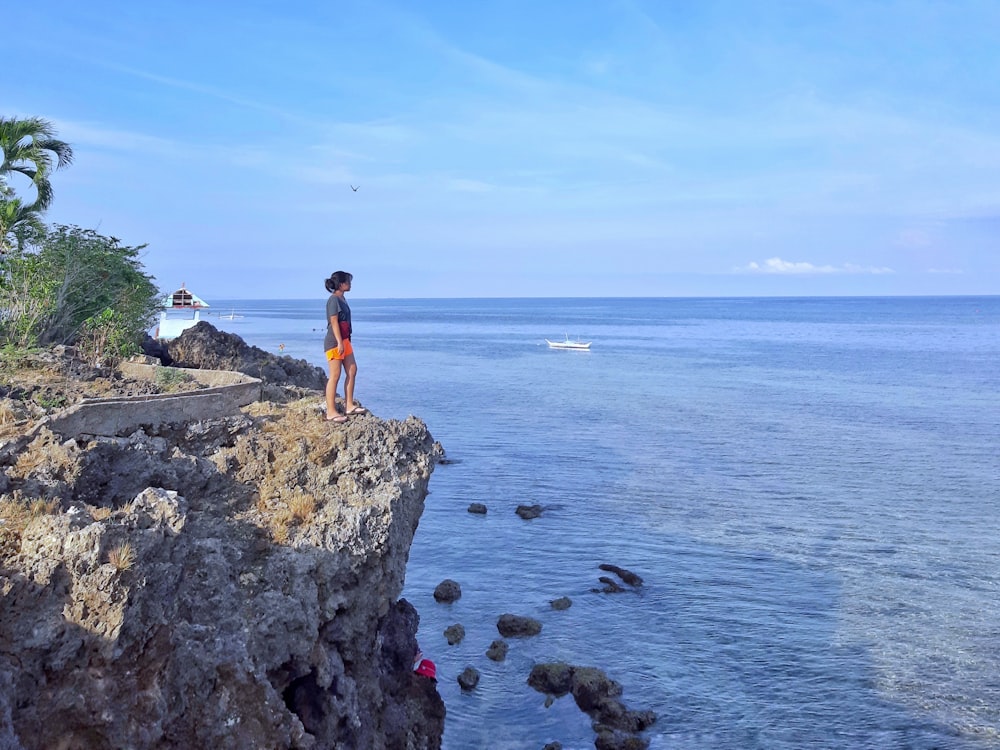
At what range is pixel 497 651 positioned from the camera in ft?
59.2

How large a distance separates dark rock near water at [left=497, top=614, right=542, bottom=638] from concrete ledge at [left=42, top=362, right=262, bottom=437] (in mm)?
8202

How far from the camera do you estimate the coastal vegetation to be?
1906 cm

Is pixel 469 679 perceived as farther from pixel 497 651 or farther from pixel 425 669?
pixel 425 669

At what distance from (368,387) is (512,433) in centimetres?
1650

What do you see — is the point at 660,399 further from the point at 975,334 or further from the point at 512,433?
the point at 975,334

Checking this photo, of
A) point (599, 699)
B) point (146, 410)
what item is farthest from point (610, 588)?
point (146, 410)

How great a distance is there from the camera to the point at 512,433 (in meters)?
41.9

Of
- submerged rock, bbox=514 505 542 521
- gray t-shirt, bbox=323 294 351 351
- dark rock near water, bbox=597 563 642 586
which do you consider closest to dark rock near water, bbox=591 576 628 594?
dark rock near water, bbox=597 563 642 586

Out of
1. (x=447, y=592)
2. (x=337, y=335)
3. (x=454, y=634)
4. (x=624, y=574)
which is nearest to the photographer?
(x=337, y=335)

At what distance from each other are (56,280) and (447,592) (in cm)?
1215

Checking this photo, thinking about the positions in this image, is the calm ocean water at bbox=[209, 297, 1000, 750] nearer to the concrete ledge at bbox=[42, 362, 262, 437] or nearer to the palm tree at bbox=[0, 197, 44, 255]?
the concrete ledge at bbox=[42, 362, 262, 437]

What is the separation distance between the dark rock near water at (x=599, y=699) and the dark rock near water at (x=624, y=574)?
5.14 m

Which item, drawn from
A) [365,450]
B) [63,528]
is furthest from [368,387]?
[63,528]

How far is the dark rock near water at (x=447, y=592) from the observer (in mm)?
20875
